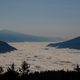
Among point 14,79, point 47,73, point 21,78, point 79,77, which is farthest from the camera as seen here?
point 47,73

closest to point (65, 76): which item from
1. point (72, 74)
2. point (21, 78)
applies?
point (72, 74)

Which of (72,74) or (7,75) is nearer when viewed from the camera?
(7,75)

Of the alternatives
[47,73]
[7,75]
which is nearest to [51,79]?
[47,73]

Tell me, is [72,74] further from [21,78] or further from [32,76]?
[21,78]

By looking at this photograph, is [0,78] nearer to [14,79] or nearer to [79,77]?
[14,79]

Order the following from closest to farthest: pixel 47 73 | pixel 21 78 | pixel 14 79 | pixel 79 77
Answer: pixel 14 79, pixel 21 78, pixel 79 77, pixel 47 73

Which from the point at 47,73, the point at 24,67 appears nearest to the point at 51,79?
the point at 47,73

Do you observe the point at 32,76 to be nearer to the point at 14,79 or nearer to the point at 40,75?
the point at 40,75

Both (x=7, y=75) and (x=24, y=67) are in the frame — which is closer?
(x=7, y=75)
